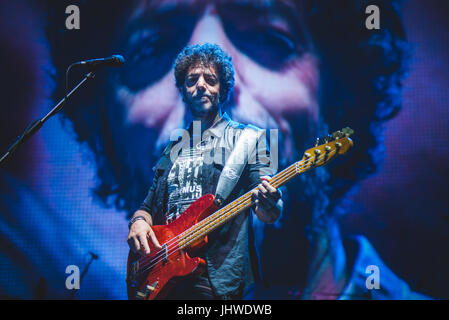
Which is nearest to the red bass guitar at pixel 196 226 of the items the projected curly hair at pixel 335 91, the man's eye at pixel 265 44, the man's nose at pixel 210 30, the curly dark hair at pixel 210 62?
the projected curly hair at pixel 335 91

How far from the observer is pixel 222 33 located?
10.3 feet

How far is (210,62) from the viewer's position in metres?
2.82

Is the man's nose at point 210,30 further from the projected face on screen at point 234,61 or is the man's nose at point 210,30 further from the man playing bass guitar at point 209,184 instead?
the man playing bass guitar at point 209,184

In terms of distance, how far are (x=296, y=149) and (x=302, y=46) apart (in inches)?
29.9

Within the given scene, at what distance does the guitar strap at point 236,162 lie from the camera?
2.45 metres

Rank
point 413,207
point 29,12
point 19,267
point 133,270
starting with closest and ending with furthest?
point 133,270 < point 413,207 < point 19,267 < point 29,12

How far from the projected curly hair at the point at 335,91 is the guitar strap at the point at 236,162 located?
1.35 feet

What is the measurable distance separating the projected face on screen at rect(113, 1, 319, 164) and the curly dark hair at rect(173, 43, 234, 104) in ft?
0.54

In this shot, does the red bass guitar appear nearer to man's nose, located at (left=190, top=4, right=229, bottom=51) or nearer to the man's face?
the man's face

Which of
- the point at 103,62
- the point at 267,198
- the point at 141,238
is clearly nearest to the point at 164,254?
the point at 141,238

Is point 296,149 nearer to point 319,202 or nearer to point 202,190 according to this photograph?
point 319,202

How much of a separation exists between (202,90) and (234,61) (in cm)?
46

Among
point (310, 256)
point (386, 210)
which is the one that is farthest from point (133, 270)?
point (386, 210)

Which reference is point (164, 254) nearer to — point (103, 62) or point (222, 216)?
point (222, 216)
